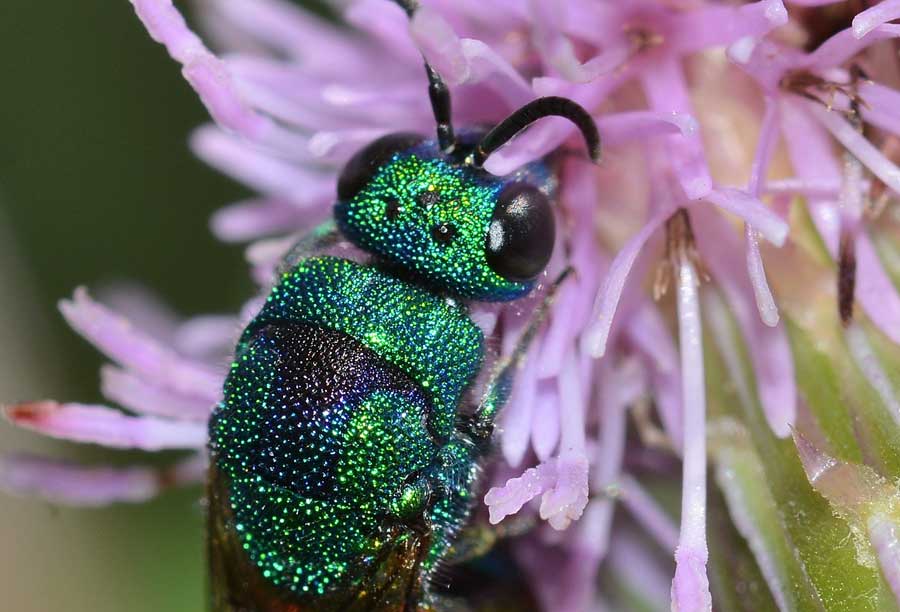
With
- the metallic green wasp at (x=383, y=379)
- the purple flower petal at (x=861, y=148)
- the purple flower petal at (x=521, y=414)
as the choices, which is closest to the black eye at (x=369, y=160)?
the metallic green wasp at (x=383, y=379)

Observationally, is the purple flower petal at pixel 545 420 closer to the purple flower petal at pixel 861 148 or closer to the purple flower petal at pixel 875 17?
the purple flower petal at pixel 861 148

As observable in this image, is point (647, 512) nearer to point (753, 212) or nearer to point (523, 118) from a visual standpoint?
point (753, 212)

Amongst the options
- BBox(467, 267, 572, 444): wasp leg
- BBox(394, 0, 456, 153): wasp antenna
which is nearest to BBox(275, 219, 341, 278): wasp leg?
BBox(394, 0, 456, 153): wasp antenna

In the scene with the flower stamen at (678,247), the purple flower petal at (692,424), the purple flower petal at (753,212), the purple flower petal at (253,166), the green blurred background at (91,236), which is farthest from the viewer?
the green blurred background at (91,236)

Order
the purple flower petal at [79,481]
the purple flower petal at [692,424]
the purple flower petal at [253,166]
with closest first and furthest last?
the purple flower petal at [692,424] < the purple flower petal at [79,481] < the purple flower petal at [253,166]

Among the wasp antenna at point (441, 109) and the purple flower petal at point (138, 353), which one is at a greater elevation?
the wasp antenna at point (441, 109)

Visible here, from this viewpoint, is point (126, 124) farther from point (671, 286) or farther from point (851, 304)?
point (851, 304)

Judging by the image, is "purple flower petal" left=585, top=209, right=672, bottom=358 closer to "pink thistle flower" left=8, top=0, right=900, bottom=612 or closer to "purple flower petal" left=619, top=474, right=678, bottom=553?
"pink thistle flower" left=8, top=0, right=900, bottom=612

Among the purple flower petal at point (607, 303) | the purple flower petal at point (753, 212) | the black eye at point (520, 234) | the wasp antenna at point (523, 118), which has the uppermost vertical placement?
the wasp antenna at point (523, 118)
